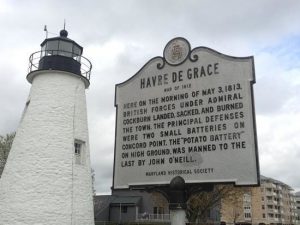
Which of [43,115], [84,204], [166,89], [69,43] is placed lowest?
[84,204]

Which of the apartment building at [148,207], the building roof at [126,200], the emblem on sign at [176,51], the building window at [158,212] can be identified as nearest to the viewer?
the emblem on sign at [176,51]

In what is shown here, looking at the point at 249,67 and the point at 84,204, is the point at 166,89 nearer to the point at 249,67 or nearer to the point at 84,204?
the point at 249,67

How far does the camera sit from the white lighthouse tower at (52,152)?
1753 centimetres

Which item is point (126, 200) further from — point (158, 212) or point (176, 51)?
point (176, 51)

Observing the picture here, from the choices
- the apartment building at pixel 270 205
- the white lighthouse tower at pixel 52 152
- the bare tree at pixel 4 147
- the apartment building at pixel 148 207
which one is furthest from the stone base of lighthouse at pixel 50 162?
the apartment building at pixel 270 205

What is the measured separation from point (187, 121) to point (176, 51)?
1872mm

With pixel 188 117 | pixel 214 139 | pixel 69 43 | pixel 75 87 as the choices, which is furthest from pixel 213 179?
pixel 69 43

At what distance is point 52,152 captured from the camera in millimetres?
→ 18141

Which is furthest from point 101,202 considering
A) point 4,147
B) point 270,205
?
point 270,205

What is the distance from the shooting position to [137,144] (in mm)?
9930

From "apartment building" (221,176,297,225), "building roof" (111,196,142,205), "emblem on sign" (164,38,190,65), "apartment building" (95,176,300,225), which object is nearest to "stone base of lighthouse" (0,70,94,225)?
"apartment building" (95,176,300,225)

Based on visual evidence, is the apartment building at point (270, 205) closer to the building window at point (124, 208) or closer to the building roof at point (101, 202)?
the building roof at point (101, 202)

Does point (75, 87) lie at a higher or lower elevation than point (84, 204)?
higher

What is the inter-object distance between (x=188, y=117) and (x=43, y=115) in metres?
11.1
